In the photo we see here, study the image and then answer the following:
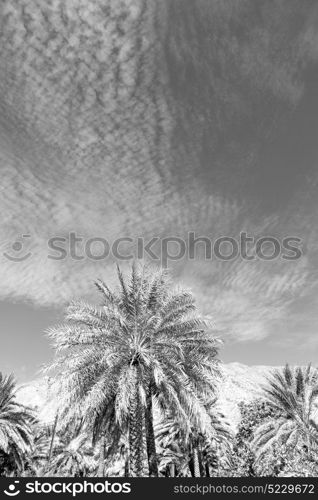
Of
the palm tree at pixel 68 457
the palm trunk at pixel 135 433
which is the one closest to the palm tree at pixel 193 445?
the palm tree at pixel 68 457

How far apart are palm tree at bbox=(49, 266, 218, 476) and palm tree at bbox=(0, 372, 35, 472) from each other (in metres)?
13.4

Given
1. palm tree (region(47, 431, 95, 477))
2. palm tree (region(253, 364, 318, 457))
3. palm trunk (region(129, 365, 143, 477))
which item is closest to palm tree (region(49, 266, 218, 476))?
palm trunk (region(129, 365, 143, 477))

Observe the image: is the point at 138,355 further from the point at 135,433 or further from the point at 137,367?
the point at 135,433

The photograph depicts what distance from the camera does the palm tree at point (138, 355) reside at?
15.0m

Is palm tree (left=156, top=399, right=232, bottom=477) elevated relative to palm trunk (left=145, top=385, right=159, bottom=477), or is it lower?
elevated

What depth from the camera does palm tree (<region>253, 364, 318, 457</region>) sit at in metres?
23.3

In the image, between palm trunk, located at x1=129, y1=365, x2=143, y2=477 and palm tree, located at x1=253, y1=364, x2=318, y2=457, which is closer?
palm trunk, located at x1=129, y1=365, x2=143, y2=477

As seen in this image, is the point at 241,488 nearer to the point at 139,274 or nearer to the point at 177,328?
the point at 177,328

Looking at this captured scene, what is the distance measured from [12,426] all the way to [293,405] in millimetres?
18092

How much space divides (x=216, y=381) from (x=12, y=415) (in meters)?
17.5

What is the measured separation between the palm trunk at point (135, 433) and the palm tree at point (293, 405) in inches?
484

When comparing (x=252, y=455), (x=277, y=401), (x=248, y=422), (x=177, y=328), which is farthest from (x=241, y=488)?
(x=248, y=422)

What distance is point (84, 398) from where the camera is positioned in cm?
1530

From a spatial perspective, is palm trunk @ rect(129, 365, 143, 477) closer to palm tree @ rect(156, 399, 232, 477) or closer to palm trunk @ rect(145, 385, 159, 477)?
palm trunk @ rect(145, 385, 159, 477)
